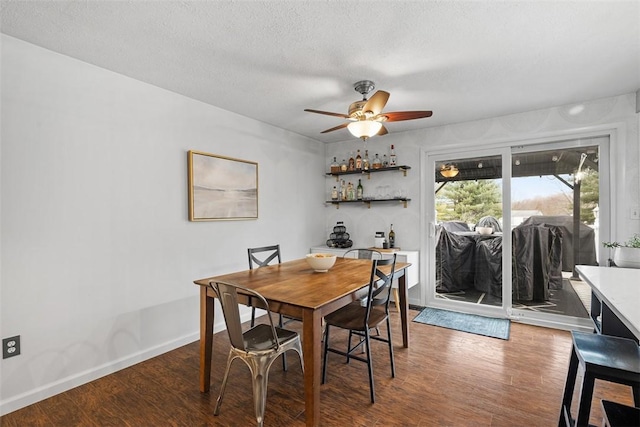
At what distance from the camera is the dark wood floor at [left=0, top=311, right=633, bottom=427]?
192 centimetres

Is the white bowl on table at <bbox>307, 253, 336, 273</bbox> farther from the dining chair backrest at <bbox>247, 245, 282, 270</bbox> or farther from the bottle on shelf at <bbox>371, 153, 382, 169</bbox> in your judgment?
the bottle on shelf at <bbox>371, 153, 382, 169</bbox>

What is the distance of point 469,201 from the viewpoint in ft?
12.8

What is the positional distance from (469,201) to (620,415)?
3.12 metres

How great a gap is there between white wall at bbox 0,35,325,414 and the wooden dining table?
0.88m

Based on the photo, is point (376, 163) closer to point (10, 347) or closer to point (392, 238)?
point (392, 238)

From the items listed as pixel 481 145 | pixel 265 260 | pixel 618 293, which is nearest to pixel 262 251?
pixel 265 260

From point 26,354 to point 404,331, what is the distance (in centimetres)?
284

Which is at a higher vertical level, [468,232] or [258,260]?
[468,232]

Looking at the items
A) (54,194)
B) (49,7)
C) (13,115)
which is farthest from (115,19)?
(54,194)

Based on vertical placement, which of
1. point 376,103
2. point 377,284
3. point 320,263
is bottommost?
point 377,284

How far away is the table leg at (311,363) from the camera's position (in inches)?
67.0

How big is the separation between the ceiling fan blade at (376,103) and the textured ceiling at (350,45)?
12.0 inches

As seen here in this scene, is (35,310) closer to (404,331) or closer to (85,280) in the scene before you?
(85,280)

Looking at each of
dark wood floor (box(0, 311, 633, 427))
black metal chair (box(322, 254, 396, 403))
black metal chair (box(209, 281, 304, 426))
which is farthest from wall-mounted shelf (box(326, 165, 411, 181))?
black metal chair (box(209, 281, 304, 426))
